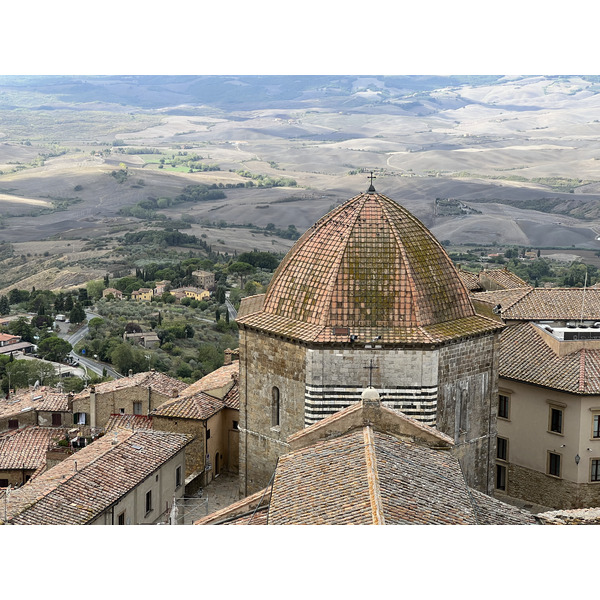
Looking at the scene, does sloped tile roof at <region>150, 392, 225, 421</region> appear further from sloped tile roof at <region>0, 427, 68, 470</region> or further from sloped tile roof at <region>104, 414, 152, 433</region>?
sloped tile roof at <region>0, 427, 68, 470</region>

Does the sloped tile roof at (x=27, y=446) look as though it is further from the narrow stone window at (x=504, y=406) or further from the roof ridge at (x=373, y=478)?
the roof ridge at (x=373, y=478)

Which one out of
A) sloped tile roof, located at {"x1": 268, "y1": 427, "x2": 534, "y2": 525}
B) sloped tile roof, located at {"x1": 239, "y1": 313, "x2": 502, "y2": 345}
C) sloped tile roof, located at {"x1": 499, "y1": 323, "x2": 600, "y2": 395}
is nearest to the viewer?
sloped tile roof, located at {"x1": 268, "y1": 427, "x2": 534, "y2": 525}

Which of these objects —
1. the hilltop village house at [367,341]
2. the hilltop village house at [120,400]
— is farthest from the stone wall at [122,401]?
the hilltop village house at [367,341]

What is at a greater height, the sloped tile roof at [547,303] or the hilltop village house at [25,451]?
the sloped tile roof at [547,303]

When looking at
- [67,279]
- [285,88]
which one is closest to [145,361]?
[67,279]

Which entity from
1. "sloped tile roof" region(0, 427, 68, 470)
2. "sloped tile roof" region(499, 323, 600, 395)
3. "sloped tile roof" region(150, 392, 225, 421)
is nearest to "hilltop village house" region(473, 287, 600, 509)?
"sloped tile roof" region(499, 323, 600, 395)

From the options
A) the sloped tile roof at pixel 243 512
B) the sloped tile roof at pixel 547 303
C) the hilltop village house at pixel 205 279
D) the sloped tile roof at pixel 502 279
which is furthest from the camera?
the hilltop village house at pixel 205 279
